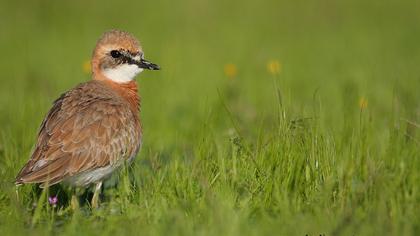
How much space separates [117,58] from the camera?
825 cm

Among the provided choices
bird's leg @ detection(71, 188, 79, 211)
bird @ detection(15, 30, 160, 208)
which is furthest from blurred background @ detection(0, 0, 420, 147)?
bird's leg @ detection(71, 188, 79, 211)

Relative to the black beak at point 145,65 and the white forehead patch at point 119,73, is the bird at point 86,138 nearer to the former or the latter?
the white forehead patch at point 119,73

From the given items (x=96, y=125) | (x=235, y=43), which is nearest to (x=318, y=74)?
(x=235, y=43)

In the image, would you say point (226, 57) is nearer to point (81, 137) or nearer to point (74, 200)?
point (81, 137)

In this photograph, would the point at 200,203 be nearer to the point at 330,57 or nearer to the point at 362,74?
the point at 362,74

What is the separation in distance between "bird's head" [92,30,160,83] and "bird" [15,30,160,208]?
122 mm

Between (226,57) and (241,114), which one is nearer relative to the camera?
(241,114)

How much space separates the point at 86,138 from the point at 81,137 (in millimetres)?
47

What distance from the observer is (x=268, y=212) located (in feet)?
20.9

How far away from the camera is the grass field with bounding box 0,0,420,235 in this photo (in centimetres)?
624

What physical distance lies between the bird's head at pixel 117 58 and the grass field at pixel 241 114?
870mm

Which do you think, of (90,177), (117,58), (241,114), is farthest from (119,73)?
(241,114)

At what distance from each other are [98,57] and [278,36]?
26.9 ft

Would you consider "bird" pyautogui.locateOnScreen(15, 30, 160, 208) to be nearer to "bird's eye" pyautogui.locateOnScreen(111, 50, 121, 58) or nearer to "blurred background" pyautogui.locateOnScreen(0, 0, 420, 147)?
"bird's eye" pyautogui.locateOnScreen(111, 50, 121, 58)
